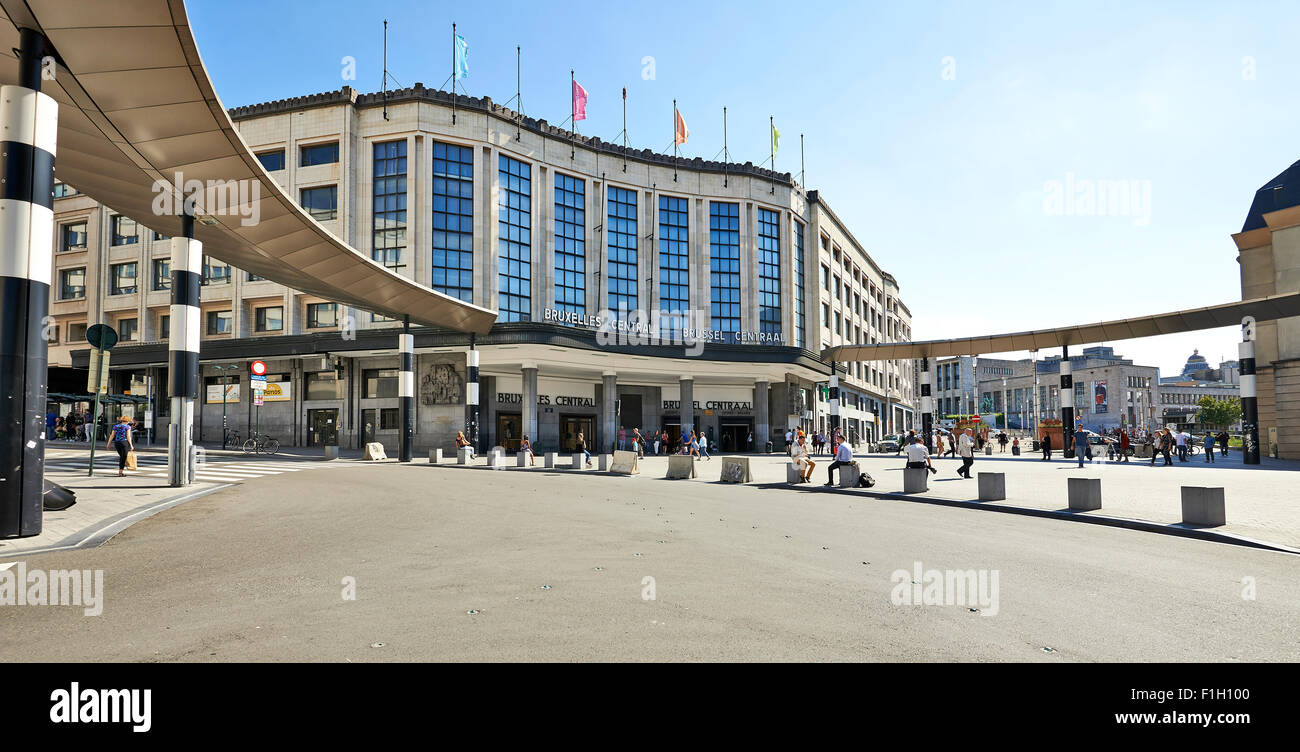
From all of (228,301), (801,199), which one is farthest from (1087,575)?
(801,199)

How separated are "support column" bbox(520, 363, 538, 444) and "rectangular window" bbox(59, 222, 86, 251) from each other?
114 feet

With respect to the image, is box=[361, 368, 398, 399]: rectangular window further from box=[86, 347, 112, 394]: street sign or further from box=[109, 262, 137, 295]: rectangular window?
box=[86, 347, 112, 394]: street sign

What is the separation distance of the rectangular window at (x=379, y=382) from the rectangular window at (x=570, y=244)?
1106cm

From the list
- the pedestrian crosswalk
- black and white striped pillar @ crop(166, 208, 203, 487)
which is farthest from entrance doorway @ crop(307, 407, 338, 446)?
black and white striped pillar @ crop(166, 208, 203, 487)

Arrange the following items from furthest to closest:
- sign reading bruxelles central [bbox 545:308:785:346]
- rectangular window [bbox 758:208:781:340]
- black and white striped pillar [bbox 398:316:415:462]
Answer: rectangular window [bbox 758:208:781:340], sign reading bruxelles central [bbox 545:308:785:346], black and white striped pillar [bbox 398:316:415:462]

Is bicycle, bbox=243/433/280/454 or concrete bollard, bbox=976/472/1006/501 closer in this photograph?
concrete bollard, bbox=976/472/1006/501

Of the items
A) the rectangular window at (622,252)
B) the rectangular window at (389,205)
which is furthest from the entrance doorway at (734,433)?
the rectangular window at (389,205)

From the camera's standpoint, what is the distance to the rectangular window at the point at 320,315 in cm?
4238

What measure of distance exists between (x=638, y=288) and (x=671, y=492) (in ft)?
105

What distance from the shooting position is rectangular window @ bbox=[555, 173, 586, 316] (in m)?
45.7

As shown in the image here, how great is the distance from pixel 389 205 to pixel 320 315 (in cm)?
815

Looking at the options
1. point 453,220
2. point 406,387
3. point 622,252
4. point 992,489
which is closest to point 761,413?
point 622,252

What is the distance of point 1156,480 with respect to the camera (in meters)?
20.9
